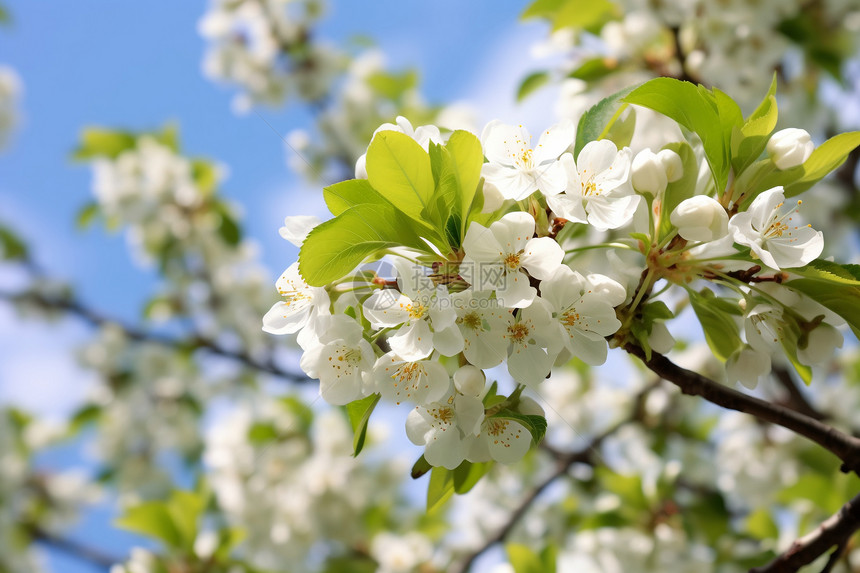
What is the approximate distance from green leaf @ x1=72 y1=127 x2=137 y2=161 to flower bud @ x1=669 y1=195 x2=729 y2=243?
4521mm

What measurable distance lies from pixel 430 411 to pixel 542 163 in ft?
1.42

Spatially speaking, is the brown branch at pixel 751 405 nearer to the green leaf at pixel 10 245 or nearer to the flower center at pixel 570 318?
the flower center at pixel 570 318

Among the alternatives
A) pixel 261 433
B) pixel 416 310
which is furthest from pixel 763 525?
pixel 261 433

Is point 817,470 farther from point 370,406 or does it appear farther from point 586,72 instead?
point 370,406

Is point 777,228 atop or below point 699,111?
below

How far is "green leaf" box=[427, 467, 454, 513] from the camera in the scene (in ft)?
3.95

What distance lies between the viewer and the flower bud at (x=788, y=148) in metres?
1.07

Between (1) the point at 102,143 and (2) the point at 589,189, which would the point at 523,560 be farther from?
(1) the point at 102,143

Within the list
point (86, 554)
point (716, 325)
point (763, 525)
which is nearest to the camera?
point (716, 325)

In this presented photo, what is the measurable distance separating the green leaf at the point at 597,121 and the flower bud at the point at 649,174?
83 mm

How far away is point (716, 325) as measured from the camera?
1188 mm

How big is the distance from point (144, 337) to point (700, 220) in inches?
171

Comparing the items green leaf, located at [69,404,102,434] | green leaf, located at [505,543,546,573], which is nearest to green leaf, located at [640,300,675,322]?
green leaf, located at [505,543,546,573]

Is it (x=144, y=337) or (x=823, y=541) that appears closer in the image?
(x=823, y=541)
